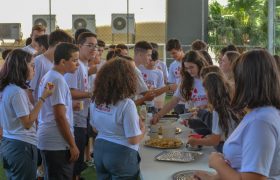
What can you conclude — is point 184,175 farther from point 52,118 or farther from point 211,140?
point 52,118

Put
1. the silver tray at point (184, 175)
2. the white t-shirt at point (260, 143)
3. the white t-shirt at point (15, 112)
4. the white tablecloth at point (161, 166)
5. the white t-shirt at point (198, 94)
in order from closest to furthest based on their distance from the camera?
the white t-shirt at point (260, 143) < the silver tray at point (184, 175) < the white tablecloth at point (161, 166) < the white t-shirt at point (15, 112) < the white t-shirt at point (198, 94)

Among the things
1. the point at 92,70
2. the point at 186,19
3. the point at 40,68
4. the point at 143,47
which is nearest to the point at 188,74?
the point at 143,47

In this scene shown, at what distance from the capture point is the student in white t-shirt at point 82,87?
365 centimetres

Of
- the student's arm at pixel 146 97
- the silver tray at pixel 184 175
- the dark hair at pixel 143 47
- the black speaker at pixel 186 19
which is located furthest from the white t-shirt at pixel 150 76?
the black speaker at pixel 186 19

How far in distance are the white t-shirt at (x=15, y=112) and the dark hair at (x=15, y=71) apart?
1.3 inches

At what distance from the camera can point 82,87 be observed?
3781 millimetres

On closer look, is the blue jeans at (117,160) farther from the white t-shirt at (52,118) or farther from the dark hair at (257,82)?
the dark hair at (257,82)

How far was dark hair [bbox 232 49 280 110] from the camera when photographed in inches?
58.9

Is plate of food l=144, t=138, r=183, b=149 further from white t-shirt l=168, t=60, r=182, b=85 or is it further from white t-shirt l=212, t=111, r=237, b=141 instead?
white t-shirt l=168, t=60, r=182, b=85

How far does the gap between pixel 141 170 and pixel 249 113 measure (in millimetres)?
1100

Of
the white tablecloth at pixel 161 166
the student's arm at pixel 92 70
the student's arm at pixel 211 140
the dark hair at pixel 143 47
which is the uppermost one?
the dark hair at pixel 143 47

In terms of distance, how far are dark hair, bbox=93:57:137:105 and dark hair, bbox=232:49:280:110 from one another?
104 cm

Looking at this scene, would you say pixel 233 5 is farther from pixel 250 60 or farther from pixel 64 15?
pixel 250 60

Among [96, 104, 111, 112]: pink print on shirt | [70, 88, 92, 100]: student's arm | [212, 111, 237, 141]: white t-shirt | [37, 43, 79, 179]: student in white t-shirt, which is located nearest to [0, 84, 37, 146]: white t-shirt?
[37, 43, 79, 179]: student in white t-shirt
